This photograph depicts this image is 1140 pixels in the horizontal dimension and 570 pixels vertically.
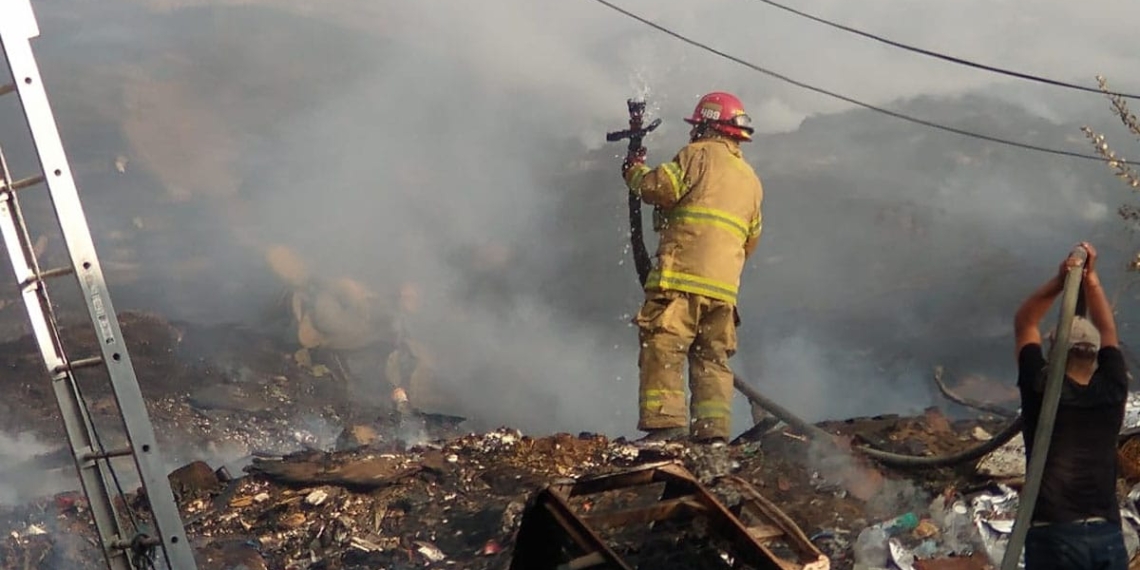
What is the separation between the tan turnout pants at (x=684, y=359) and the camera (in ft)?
17.8

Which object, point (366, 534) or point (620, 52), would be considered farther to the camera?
point (620, 52)

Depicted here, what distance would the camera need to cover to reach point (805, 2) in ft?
21.1

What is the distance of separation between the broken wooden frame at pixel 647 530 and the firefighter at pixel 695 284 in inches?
58.5

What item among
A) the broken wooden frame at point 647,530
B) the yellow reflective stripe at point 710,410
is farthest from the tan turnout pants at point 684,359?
the broken wooden frame at point 647,530

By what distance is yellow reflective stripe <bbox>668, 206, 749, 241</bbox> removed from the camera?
18.0 feet

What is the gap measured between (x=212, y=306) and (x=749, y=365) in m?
3.22

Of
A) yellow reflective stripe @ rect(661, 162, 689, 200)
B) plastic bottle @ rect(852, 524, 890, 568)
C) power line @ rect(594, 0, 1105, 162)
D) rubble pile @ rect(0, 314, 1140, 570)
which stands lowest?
plastic bottle @ rect(852, 524, 890, 568)

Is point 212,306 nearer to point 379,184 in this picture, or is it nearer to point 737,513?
point 379,184

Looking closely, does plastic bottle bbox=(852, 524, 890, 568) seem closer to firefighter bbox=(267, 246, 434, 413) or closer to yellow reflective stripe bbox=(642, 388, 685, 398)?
yellow reflective stripe bbox=(642, 388, 685, 398)

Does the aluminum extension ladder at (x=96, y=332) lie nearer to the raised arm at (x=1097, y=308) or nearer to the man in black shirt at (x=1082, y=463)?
the man in black shirt at (x=1082, y=463)

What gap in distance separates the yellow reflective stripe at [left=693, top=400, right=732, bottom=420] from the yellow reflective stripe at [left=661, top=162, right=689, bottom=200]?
1.06 meters

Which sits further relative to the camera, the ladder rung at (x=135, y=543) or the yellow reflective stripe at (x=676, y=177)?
the yellow reflective stripe at (x=676, y=177)

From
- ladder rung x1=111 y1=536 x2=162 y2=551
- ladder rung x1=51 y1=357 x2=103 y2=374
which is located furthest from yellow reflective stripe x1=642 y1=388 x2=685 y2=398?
ladder rung x1=51 y1=357 x2=103 y2=374

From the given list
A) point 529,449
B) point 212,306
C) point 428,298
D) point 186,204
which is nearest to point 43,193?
point 186,204
